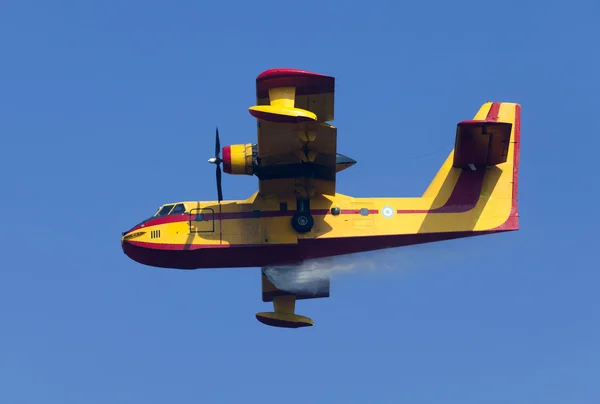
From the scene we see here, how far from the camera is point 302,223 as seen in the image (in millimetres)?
26516

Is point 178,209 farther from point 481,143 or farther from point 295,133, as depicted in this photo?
point 481,143

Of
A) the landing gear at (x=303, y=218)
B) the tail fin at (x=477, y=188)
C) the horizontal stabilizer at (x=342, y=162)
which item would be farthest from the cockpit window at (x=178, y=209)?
the tail fin at (x=477, y=188)

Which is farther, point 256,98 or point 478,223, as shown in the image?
point 478,223

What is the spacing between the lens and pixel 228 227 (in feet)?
88.0

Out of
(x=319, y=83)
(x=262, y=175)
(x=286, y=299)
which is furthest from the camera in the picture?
(x=286, y=299)

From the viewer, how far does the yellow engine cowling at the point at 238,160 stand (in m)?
25.9

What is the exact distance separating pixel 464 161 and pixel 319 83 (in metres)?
4.70

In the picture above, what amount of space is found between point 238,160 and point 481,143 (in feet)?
19.2

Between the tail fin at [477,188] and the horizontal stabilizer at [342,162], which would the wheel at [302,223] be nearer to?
the horizontal stabilizer at [342,162]

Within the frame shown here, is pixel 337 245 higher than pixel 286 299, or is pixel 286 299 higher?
pixel 337 245

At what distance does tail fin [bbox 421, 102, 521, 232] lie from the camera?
26.5 metres

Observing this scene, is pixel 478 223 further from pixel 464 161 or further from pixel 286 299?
pixel 286 299

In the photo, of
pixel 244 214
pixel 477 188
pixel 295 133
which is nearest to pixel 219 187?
pixel 244 214

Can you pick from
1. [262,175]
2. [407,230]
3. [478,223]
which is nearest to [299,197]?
[262,175]
